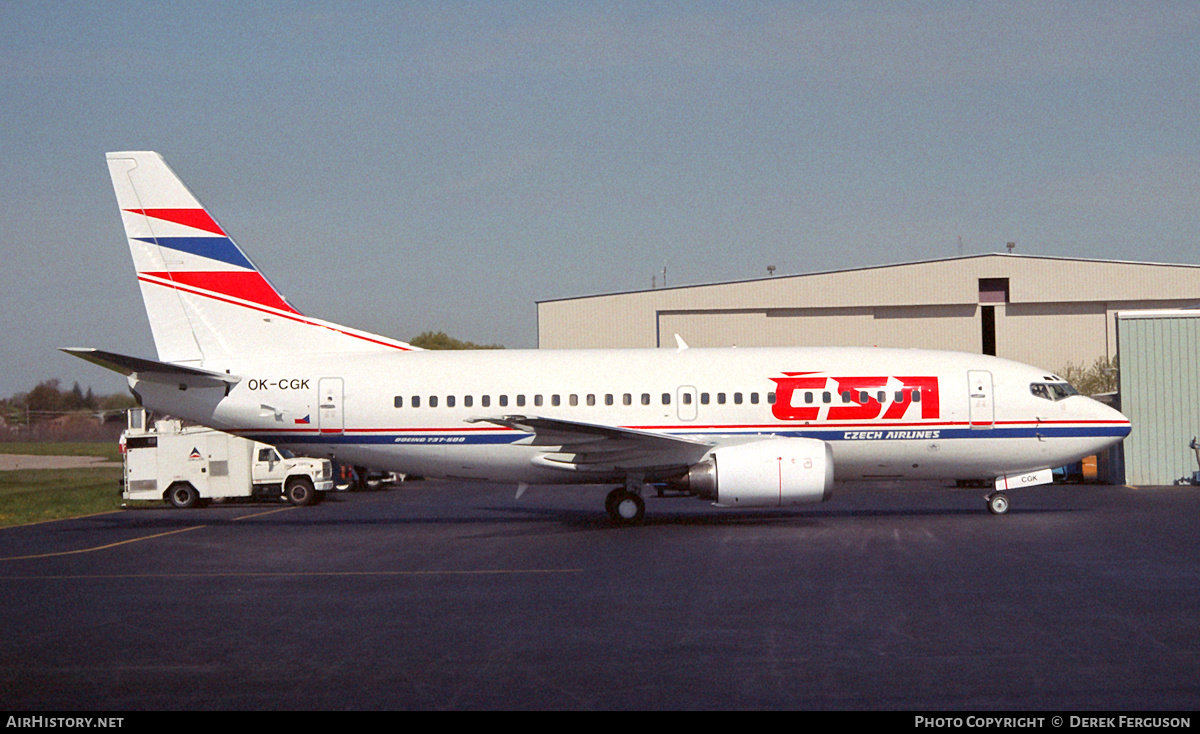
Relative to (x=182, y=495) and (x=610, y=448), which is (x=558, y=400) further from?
(x=182, y=495)

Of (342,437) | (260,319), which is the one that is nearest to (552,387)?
(342,437)

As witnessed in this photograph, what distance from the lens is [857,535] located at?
2289 cm

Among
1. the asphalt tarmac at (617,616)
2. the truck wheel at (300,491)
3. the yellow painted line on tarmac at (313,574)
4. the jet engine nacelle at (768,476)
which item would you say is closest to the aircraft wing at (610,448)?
the jet engine nacelle at (768,476)

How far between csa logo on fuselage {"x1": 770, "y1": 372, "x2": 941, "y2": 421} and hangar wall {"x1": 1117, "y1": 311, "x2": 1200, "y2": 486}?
63.2 ft

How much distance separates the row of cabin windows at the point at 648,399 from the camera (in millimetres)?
25938

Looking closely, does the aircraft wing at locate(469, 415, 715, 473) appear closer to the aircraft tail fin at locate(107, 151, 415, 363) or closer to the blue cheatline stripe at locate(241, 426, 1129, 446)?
the blue cheatline stripe at locate(241, 426, 1129, 446)

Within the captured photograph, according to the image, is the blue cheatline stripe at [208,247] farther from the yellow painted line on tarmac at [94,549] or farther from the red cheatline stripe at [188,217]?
the yellow painted line on tarmac at [94,549]

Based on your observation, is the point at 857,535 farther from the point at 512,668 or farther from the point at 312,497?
the point at 312,497

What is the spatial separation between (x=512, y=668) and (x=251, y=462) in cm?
2904

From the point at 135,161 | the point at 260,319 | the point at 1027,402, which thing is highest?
the point at 135,161

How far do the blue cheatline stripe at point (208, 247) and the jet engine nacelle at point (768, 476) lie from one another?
12.6 metres

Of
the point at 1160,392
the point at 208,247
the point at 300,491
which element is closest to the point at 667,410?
the point at 208,247

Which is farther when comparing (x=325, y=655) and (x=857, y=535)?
(x=857, y=535)

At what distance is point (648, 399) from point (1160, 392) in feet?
81.3
